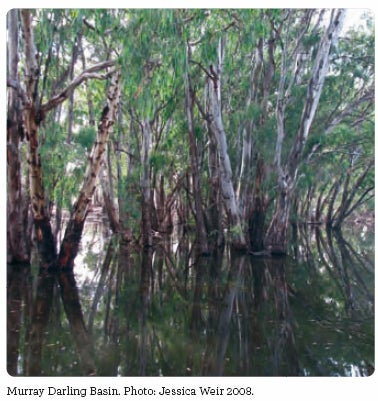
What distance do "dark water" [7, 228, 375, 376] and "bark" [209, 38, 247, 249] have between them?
1.40 metres

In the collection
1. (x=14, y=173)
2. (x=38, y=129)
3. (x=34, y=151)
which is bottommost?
(x=14, y=173)

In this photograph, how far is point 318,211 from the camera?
26.8m

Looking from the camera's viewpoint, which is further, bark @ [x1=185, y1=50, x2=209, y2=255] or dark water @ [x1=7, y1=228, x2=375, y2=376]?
bark @ [x1=185, y1=50, x2=209, y2=255]

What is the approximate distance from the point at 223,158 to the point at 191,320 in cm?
612

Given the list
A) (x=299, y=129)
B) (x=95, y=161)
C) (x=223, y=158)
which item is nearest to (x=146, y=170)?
(x=223, y=158)

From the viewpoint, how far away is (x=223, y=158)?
39.1 feet

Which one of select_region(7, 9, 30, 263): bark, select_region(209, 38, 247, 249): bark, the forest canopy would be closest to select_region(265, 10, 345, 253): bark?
the forest canopy

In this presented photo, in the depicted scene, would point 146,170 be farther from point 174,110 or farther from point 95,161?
point 95,161

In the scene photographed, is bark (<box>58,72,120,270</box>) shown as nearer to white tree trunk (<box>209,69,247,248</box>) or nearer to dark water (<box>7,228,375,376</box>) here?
dark water (<box>7,228,375,376</box>)

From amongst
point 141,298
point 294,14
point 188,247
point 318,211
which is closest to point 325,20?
point 294,14

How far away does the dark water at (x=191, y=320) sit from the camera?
479cm

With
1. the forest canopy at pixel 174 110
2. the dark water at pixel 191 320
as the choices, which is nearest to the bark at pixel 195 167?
the forest canopy at pixel 174 110

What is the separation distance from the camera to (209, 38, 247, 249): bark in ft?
38.0

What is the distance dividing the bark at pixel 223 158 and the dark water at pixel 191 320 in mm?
1404
